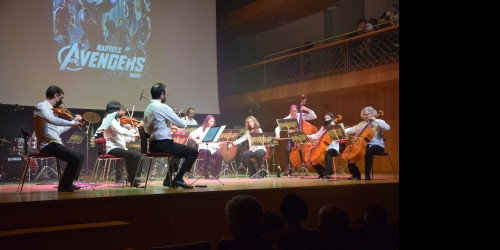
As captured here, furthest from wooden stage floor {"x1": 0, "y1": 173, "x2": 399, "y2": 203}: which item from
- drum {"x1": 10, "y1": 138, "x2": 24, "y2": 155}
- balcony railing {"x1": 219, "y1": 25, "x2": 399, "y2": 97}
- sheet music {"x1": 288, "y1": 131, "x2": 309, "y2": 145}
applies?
balcony railing {"x1": 219, "y1": 25, "x2": 399, "y2": 97}

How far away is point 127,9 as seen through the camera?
34.3 ft

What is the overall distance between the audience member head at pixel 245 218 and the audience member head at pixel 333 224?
40 centimetres

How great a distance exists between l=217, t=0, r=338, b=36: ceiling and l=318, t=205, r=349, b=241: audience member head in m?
10.1

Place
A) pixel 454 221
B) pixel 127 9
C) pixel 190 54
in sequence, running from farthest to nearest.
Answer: pixel 190 54
pixel 127 9
pixel 454 221

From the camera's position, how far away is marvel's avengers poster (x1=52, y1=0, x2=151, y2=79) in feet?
A: 31.6

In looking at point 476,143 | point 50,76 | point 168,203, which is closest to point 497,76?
point 476,143

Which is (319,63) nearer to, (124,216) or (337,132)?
(337,132)

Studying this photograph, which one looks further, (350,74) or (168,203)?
(350,74)

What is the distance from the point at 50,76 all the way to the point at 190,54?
320 cm

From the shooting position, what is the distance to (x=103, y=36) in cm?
1002

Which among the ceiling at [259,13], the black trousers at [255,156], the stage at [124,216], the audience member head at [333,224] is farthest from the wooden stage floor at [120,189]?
the ceiling at [259,13]

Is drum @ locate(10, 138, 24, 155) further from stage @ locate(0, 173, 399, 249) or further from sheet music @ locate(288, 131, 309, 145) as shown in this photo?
sheet music @ locate(288, 131, 309, 145)

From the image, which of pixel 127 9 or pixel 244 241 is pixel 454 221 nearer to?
pixel 244 241

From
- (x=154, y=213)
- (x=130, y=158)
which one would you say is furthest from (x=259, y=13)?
(x=154, y=213)
